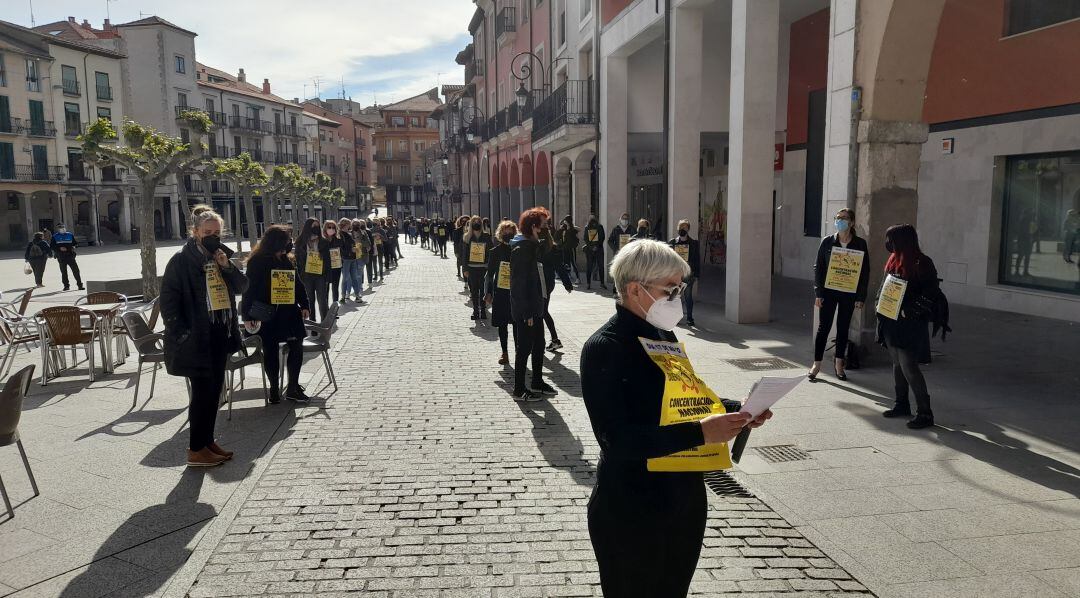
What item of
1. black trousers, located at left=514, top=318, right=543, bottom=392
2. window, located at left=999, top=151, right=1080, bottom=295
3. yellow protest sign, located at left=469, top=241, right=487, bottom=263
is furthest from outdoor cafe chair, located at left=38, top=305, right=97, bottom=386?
window, located at left=999, top=151, right=1080, bottom=295

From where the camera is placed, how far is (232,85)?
7612 centimetres

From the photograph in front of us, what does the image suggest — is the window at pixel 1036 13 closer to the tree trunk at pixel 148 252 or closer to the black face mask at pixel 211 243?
the black face mask at pixel 211 243

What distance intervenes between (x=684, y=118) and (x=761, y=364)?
23.2 ft

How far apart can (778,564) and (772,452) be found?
Result: 6.48 ft

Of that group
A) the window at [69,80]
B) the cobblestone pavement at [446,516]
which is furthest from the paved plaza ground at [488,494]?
the window at [69,80]

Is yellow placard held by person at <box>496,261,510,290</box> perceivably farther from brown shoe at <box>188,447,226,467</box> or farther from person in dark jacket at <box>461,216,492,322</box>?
person in dark jacket at <box>461,216,492,322</box>

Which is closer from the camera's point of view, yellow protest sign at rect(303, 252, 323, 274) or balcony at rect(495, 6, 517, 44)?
yellow protest sign at rect(303, 252, 323, 274)

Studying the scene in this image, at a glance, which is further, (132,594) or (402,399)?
(402,399)

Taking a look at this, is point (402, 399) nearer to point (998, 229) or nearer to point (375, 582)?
point (375, 582)

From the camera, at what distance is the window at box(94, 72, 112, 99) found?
56.1 metres

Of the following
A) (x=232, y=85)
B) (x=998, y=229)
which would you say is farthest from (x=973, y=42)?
(x=232, y=85)

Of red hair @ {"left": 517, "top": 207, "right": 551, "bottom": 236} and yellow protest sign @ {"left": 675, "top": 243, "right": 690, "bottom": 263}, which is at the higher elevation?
red hair @ {"left": 517, "top": 207, "right": 551, "bottom": 236}

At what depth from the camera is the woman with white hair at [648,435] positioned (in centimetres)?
250

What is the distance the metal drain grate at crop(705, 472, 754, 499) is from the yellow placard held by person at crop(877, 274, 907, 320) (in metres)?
2.31
